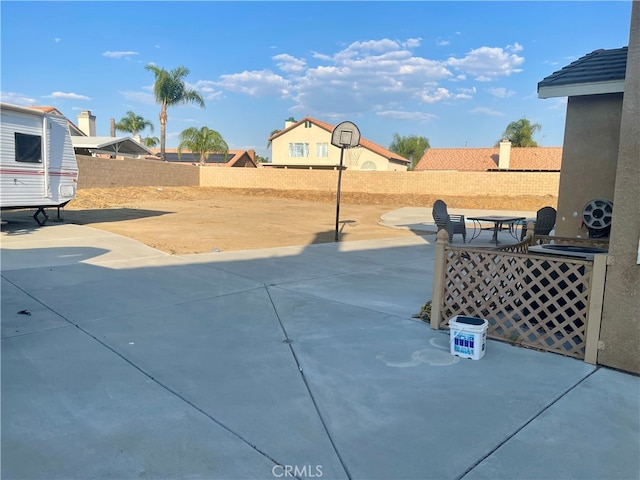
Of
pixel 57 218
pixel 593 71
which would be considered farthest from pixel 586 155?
pixel 57 218

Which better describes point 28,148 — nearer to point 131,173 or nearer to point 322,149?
point 131,173

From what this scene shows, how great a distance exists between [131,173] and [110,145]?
2212mm

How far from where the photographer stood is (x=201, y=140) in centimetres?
4678

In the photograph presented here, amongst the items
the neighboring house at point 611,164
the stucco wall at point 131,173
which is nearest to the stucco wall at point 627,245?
the neighboring house at point 611,164

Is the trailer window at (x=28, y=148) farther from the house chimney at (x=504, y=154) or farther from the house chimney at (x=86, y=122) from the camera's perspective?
the house chimney at (x=504, y=154)

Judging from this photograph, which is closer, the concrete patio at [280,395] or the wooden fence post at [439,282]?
the concrete patio at [280,395]

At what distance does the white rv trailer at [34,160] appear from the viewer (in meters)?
11.5

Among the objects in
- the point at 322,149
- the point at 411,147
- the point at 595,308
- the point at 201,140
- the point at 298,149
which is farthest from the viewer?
the point at 411,147

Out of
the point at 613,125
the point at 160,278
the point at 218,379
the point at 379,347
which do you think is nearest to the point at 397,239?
the point at 613,125

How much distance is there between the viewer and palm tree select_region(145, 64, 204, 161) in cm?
4034

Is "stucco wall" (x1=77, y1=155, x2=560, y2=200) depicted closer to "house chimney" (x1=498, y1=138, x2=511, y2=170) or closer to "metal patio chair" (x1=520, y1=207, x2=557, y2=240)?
"house chimney" (x1=498, y1=138, x2=511, y2=170)

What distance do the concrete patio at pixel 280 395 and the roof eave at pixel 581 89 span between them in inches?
150

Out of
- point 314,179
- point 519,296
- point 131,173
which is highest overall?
point 314,179

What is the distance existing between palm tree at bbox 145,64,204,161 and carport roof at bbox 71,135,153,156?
8.83 meters
